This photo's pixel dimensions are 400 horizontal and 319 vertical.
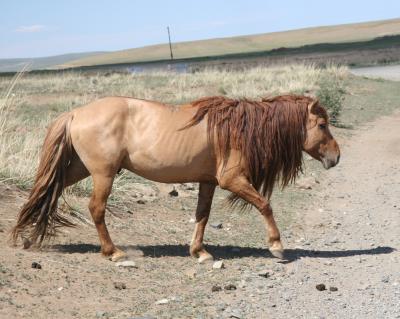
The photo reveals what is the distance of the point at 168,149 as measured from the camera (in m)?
7.15

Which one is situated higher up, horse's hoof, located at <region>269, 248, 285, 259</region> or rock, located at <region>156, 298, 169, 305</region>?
rock, located at <region>156, 298, 169, 305</region>

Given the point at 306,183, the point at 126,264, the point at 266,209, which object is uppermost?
the point at 266,209

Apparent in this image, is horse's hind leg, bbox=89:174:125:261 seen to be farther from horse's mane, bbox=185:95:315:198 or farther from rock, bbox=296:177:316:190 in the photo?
rock, bbox=296:177:316:190

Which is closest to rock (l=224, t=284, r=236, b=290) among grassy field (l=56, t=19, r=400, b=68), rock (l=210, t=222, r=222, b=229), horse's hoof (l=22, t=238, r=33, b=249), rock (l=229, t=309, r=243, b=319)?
rock (l=229, t=309, r=243, b=319)

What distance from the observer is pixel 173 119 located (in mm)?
7262

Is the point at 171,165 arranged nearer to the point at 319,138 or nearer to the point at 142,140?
A: the point at 142,140

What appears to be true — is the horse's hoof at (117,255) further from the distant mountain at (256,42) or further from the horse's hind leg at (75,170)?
the distant mountain at (256,42)

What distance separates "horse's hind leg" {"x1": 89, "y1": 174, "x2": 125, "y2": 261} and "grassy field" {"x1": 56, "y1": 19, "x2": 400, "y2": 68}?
111 metres

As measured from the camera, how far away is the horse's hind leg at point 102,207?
704cm

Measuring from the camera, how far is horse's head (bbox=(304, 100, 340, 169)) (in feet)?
24.6

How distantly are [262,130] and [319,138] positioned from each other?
652 millimetres

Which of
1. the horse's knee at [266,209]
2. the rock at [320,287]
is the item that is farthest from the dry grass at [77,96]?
the rock at [320,287]

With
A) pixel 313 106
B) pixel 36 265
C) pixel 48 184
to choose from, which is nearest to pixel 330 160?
pixel 313 106

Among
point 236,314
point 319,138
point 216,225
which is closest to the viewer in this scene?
point 236,314
